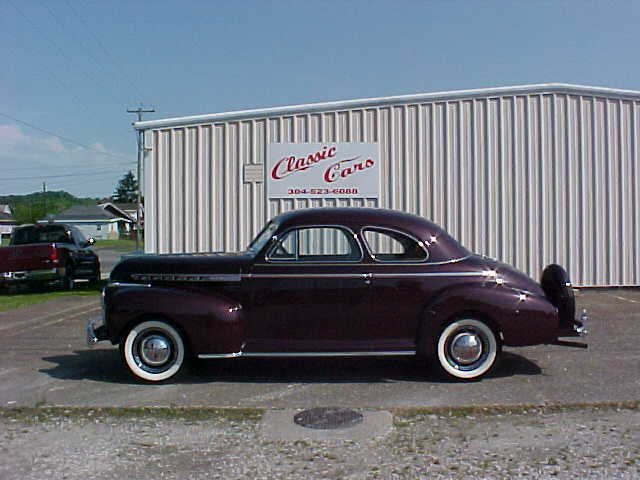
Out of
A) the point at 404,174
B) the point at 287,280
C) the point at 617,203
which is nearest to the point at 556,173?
the point at 617,203

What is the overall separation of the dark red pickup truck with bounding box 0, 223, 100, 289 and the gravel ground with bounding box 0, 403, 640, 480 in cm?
1154

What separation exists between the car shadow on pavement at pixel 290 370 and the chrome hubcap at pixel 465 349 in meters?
0.25

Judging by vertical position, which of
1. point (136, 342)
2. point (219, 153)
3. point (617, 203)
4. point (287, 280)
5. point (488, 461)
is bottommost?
point (488, 461)

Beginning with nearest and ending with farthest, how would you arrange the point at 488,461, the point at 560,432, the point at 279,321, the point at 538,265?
the point at 488,461 < the point at 560,432 < the point at 279,321 < the point at 538,265

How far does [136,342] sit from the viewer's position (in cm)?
659

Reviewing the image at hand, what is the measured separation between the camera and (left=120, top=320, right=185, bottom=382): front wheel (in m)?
6.54

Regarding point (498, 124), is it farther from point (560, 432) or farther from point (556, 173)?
point (560, 432)

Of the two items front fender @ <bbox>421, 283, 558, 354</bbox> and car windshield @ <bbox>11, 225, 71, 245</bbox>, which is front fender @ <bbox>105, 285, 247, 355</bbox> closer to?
front fender @ <bbox>421, 283, 558, 354</bbox>

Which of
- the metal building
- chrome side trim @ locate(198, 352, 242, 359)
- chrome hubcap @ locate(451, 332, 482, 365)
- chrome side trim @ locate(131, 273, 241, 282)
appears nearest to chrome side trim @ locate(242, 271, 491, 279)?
chrome side trim @ locate(131, 273, 241, 282)

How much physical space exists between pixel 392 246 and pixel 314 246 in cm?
79

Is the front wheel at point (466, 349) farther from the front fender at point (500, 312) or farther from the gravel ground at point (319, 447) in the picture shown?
the gravel ground at point (319, 447)

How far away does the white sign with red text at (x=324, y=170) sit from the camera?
1319 centimetres

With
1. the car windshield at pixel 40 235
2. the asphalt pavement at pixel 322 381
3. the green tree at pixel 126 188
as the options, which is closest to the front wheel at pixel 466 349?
the asphalt pavement at pixel 322 381

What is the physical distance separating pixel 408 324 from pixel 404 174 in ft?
23.5
